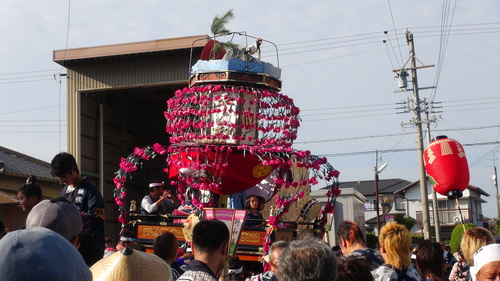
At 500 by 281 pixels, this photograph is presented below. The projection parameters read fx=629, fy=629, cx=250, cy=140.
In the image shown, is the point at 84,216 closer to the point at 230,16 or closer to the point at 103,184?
the point at 230,16

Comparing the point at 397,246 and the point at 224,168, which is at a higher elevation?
the point at 224,168

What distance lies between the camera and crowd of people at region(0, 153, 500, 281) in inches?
62.6

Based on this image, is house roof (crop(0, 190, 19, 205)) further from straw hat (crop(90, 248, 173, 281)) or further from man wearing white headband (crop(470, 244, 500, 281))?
straw hat (crop(90, 248, 173, 281))

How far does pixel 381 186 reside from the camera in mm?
60031

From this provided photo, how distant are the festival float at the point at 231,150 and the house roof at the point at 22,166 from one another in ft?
21.4

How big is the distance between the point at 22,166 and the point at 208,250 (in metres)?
16.5

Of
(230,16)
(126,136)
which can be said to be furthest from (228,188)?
(126,136)

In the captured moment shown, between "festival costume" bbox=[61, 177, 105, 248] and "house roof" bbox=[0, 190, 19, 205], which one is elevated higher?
"house roof" bbox=[0, 190, 19, 205]

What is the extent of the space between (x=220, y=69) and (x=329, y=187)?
3016 mm

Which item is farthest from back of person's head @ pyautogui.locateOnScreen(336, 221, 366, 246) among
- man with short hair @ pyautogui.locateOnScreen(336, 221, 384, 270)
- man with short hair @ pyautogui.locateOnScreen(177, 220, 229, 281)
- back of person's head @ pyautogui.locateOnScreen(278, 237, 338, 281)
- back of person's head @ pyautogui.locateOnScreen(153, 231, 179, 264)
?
back of person's head @ pyautogui.locateOnScreen(278, 237, 338, 281)

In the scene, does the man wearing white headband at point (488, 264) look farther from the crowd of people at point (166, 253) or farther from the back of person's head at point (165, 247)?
the back of person's head at point (165, 247)

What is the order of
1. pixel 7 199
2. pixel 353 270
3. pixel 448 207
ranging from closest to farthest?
pixel 353 270 → pixel 7 199 → pixel 448 207

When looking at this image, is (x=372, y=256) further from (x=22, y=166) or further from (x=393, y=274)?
(x=22, y=166)

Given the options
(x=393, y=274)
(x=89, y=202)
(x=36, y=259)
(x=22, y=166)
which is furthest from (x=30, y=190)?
(x=22, y=166)
